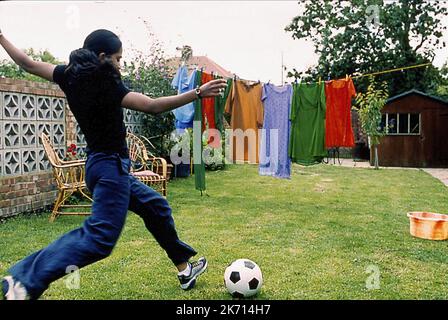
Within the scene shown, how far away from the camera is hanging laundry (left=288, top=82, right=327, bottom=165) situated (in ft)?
19.8

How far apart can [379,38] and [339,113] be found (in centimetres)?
1164

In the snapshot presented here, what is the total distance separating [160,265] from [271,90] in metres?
3.53

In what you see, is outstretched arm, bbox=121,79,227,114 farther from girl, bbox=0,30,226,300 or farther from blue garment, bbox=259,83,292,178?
blue garment, bbox=259,83,292,178

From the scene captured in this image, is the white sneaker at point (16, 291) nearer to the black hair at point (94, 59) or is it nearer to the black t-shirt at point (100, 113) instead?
the black t-shirt at point (100, 113)

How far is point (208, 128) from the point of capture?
20.3 feet

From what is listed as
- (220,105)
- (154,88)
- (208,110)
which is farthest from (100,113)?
(154,88)

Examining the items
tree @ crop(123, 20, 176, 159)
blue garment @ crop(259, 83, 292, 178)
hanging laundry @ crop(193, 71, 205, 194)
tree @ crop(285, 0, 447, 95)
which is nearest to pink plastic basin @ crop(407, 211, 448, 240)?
blue garment @ crop(259, 83, 292, 178)

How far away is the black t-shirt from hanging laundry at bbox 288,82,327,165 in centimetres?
416

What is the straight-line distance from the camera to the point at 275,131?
243 inches

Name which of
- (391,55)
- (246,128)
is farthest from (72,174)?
(391,55)

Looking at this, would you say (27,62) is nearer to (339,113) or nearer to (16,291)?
(16,291)
